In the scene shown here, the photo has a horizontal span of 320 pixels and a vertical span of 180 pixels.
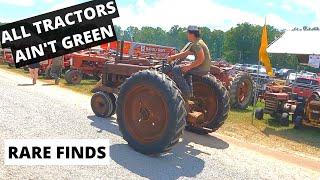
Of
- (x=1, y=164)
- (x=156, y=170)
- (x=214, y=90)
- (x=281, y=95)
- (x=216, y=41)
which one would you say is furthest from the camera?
(x=216, y=41)

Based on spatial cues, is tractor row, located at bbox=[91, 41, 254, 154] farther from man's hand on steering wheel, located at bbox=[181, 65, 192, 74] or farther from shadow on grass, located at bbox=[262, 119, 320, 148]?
shadow on grass, located at bbox=[262, 119, 320, 148]

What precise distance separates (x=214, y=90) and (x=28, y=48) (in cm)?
1568

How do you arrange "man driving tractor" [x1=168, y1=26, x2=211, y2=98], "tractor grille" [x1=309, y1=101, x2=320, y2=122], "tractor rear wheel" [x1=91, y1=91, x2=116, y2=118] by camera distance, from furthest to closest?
"tractor grille" [x1=309, y1=101, x2=320, y2=122]
"tractor rear wheel" [x1=91, y1=91, x2=116, y2=118]
"man driving tractor" [x1=168, y1=26, x2=211, y2=98]

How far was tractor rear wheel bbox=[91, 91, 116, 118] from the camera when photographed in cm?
910

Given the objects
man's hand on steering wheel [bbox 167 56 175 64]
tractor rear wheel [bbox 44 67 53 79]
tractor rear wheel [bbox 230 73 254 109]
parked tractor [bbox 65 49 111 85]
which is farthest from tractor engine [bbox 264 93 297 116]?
tractor rear wheel [bbox 44 67 53 79]

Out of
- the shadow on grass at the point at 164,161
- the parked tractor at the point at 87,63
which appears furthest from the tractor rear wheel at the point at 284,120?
the parked tractor at the point at 87,63

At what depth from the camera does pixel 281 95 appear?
39.6 feet

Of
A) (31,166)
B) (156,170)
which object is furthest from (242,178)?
(31,166)

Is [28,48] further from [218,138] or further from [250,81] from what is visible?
[218,138]

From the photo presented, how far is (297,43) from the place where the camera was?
13844 millimetres

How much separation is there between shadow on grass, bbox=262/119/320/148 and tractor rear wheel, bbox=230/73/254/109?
2.19m

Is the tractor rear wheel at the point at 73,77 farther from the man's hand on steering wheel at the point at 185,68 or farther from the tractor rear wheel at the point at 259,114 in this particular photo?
the man's hand on steering wheel at the point at 185,68

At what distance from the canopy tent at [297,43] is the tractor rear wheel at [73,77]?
8.64 meters

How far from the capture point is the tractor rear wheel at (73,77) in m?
17.1
